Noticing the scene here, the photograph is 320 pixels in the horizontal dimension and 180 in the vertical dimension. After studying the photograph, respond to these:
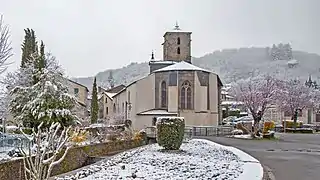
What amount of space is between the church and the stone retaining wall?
21.7m

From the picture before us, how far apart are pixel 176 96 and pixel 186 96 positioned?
1.18 metres

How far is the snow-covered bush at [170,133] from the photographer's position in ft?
60.2

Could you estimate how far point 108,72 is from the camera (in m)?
122

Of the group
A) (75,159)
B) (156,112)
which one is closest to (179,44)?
(156,112)

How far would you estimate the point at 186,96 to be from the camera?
48750mm

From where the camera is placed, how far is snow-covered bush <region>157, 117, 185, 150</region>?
1834 cm

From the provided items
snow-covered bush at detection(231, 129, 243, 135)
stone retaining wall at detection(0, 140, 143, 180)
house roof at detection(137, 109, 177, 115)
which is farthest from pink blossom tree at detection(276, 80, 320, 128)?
stone retaining wall at detection(0, 140, 143, 180)

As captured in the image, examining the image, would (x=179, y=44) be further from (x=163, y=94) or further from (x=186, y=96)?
(x=186, y=96)

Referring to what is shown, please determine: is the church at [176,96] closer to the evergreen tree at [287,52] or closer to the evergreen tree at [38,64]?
the evergreen tree at [38,64]

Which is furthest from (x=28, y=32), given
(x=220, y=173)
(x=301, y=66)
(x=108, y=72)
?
(x=108, y=72)

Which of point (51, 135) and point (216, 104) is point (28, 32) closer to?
point (216, 104)

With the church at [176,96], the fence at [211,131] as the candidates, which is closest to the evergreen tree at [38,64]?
the fence at [211,131]

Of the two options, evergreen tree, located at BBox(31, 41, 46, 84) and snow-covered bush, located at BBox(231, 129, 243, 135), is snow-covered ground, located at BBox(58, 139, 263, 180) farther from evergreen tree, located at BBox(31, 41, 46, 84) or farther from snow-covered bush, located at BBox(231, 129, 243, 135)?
snow-covered bush, located at BBox(231, 129, 243, 135)

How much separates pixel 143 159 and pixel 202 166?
8.74 feet
